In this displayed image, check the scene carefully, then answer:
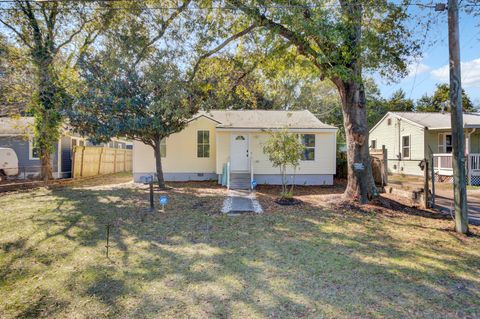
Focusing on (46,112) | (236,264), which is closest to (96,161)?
(46,112)

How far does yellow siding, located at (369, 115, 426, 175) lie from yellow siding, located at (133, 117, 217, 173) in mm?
11302

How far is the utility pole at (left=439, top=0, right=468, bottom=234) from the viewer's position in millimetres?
6457

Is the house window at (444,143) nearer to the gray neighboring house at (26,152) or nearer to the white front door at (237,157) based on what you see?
the white front door at (237,157)

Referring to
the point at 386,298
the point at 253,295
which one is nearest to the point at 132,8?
the point at 253,295

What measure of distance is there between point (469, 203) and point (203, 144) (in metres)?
11.6

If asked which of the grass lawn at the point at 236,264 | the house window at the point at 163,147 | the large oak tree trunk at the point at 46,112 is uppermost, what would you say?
the large oak tree trunk at the point at 46,112

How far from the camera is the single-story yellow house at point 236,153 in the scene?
1403 centimetres

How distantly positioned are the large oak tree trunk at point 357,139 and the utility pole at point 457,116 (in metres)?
2.86

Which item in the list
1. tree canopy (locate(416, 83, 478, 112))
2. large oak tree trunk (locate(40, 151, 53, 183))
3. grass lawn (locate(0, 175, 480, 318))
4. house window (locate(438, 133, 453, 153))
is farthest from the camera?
tree canopy (locate(416, 83, 478, 112))

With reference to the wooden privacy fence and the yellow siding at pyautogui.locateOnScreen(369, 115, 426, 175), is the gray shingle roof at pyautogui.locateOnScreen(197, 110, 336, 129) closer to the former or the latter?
the yellow siding at pyautogui.locateOnScreen(369, 115, 426, 175)

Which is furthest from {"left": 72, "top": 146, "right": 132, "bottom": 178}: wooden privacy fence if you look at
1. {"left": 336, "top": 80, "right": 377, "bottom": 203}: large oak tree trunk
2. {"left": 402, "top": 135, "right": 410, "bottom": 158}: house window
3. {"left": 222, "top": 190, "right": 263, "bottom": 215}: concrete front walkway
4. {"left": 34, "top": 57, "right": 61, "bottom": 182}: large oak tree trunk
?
{"left": 402, "top": 135, "right": 410, "bottom": 158}: house window

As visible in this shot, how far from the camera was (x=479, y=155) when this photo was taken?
1451 centimetres

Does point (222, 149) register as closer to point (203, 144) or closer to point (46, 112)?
point (203, 144)

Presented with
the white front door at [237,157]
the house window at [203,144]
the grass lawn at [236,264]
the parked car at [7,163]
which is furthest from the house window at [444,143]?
the parked car at [7,163]
